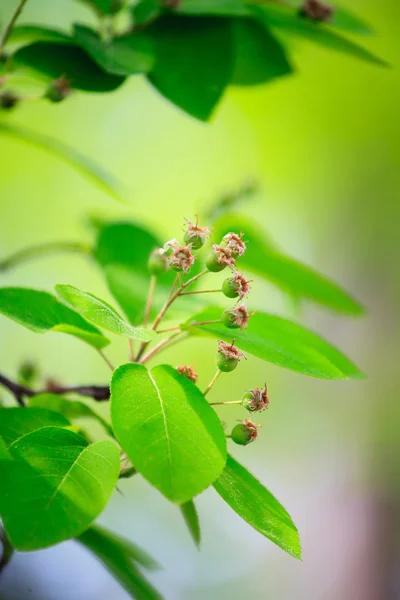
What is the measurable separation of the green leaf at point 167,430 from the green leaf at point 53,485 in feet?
0.14

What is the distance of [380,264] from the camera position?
4.77 meters

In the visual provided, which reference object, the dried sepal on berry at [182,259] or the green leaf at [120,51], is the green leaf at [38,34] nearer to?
the green leaf at [120,51]

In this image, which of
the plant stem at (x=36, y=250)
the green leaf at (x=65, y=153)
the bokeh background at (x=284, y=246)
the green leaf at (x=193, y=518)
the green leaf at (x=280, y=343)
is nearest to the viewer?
the green leaf at (x=280, y=343)

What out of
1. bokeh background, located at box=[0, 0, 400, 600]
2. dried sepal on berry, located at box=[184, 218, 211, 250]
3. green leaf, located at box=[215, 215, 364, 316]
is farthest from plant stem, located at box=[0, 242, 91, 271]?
bokeh background, located at box=[0, 0, 400, 600]

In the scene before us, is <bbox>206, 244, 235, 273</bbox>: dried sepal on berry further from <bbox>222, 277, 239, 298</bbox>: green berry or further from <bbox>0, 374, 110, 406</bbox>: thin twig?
<bbox>0, 374, 110, 406</bbox>: thin twig

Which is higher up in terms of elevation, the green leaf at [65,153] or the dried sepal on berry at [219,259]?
the dried sepal on berry at [219,259]

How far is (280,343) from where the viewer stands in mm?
707

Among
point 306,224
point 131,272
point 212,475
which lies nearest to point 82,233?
point 306,224

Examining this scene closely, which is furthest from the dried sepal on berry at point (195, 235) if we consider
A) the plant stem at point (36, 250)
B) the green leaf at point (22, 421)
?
the plant stem at point (36, 250)

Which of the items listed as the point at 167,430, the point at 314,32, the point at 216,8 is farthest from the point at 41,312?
the point at 314,32

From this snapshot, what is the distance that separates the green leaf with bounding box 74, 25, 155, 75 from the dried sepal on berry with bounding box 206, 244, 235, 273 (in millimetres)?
246

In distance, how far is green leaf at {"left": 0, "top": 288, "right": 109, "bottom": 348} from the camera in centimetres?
66

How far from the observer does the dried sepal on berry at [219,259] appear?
0.72m

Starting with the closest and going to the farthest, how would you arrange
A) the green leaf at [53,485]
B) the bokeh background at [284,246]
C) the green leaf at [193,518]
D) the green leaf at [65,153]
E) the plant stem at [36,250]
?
the green leaf at [53,485] → the green leaf at [193,518] → the green leaf at [65,153] → the plant stem at [36,250] → the bokeh background at [284,246]
